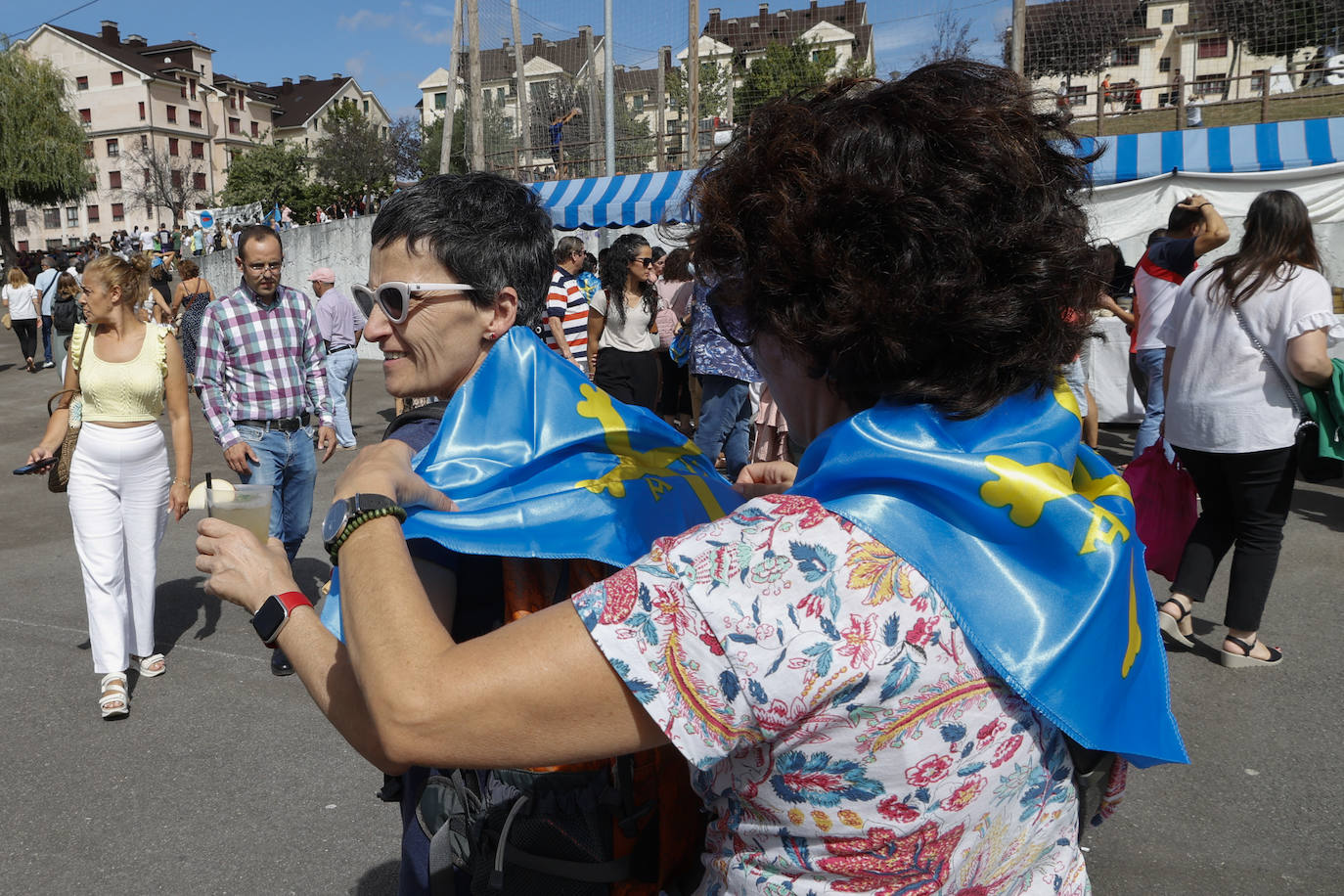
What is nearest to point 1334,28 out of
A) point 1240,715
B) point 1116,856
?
point 1240,715

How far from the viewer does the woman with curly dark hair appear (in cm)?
105

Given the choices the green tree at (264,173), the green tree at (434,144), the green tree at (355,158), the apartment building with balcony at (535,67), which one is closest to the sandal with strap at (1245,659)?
the apartment building with balcony at (535,67)

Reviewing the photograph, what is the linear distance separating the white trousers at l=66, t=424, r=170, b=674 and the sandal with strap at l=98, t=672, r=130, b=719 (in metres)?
0.05

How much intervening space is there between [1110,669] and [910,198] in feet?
1.90

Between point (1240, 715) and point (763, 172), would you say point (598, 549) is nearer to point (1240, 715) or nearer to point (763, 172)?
point (763, 172)

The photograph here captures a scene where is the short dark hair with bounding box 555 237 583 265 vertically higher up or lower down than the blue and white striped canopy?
lower down

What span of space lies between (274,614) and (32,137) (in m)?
→ 41.4

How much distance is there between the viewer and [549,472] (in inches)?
66.0

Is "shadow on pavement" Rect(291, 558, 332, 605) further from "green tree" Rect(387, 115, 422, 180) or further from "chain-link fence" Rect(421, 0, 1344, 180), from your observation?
"green tree" Rect(387, 115, 422, 180)

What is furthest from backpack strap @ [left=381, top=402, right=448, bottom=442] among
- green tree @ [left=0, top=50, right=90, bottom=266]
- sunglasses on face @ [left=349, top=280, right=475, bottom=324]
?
green tree @ [left=0, top=50, right=90, bottom=266]

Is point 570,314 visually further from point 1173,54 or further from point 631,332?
point 1173,54

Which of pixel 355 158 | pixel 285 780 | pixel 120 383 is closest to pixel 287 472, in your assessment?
pixel 120 383

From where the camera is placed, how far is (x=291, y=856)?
3262 millimetres

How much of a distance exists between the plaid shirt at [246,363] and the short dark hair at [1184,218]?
523cm
